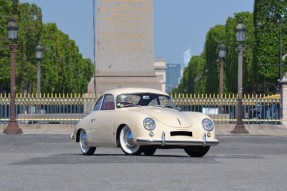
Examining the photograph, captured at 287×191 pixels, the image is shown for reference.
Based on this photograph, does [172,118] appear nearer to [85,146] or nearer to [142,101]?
[142,101]

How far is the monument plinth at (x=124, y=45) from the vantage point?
44.6m

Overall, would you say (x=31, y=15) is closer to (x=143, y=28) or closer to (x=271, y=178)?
(x=143, y=28)

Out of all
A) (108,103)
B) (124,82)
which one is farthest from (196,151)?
(124,82)

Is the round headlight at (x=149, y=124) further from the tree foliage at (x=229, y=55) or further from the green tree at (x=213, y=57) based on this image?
the green tree at (x=213, y=57)

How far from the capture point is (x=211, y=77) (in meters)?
103

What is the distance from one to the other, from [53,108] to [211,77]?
186ft

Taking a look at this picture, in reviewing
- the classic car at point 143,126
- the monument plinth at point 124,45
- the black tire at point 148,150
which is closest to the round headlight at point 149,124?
the classic car at point 143,126

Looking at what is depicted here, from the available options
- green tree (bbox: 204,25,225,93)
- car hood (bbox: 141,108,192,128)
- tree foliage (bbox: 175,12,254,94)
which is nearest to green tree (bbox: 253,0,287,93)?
tree foliage (bbox: 175,12,254,94)

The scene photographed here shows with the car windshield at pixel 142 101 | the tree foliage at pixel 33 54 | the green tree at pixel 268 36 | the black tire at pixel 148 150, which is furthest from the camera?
the tree foliage at pixel 33 54

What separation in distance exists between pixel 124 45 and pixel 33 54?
1504 inches

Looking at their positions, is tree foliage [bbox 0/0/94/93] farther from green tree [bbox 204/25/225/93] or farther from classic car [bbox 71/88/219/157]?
classic car [bbox 71/88/219/157]

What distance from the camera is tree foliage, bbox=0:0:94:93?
73312 millimetres

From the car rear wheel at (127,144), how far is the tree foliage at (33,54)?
54205 millimetres

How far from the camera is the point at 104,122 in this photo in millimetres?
18578
